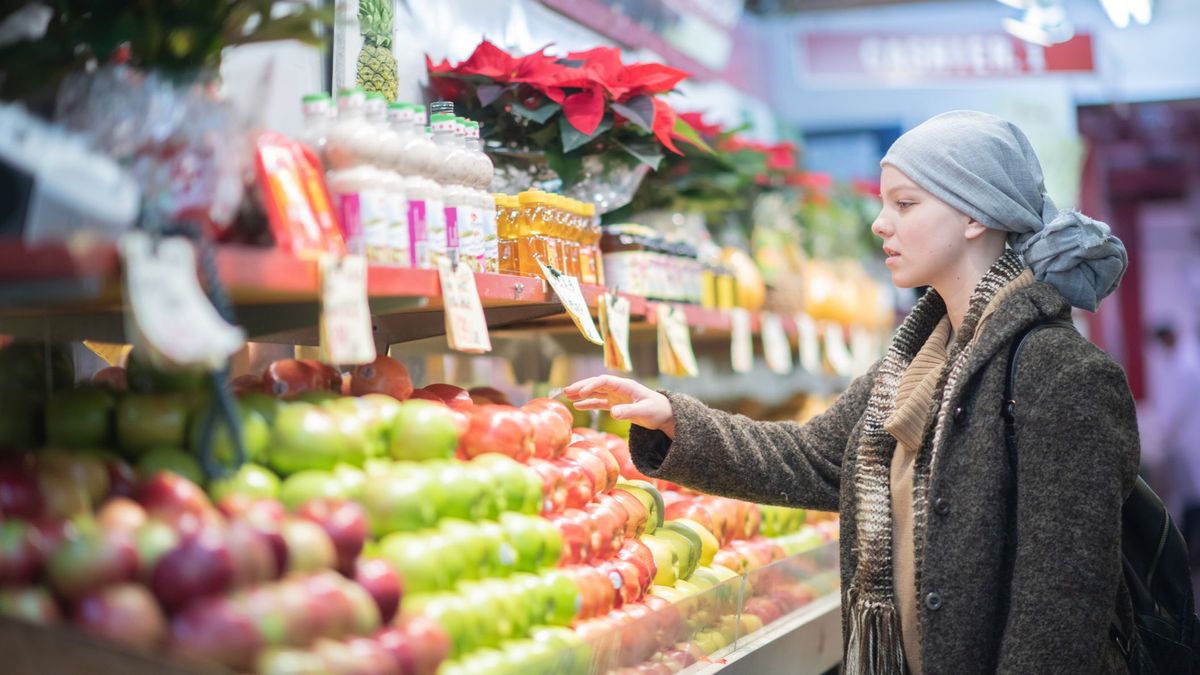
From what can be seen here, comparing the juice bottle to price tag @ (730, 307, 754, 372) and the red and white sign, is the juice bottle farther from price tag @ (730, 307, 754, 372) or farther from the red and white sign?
the red and white sign

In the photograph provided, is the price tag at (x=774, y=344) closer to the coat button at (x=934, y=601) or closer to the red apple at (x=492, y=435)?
the coat button at (x=934, y=601)

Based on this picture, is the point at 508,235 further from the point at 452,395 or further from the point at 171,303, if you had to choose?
the point at 171,303

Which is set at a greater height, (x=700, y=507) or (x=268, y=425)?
(x=268, y=425)

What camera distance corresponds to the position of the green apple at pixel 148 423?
1575 millimetres

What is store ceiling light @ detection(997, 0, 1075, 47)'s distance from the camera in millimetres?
6352

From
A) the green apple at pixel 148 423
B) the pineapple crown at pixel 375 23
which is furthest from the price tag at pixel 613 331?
the green apple at pixel 148 423

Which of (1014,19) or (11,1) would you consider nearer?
(11,1)

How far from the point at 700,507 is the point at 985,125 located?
105 centimetres

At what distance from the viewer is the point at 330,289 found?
1.57 m

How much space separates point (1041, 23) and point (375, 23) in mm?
4849

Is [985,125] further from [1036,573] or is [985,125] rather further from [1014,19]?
[1014,19]

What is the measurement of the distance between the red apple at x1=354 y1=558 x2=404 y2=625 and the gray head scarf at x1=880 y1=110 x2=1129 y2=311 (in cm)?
123

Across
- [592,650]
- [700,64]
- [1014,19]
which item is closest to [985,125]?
[592,650]

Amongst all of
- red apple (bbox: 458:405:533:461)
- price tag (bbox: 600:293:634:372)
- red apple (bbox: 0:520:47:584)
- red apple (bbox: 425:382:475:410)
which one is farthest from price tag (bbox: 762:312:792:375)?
red apple (bbox: 0:520:47:584)
